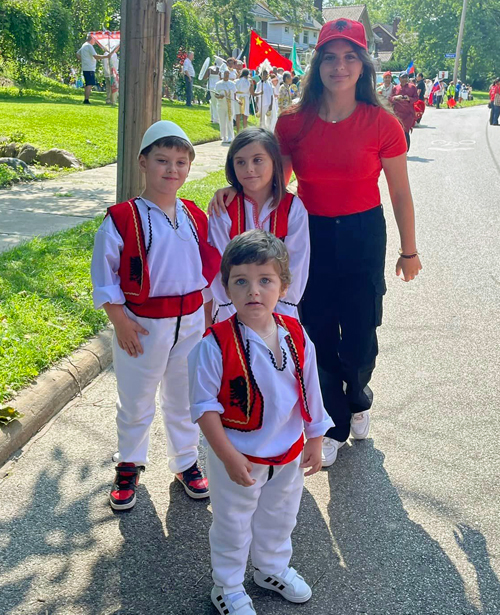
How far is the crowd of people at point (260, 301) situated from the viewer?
2.33 metres

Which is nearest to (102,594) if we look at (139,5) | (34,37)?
(139,5)

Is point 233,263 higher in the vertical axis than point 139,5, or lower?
lower

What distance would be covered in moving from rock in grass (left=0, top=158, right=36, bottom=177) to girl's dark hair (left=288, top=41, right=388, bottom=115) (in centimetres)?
828

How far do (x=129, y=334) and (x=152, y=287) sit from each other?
22cm

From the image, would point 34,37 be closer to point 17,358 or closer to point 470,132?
point 470,132

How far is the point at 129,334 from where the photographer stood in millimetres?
2898

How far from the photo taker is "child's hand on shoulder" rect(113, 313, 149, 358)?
289cm

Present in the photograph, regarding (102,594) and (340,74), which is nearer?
(102,594)

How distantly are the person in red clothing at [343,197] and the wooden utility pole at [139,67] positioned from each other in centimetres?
190

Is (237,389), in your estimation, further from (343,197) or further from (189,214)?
(343,197)

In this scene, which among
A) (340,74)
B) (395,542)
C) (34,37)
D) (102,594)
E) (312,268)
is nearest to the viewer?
(102,594)

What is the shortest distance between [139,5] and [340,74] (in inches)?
88.1

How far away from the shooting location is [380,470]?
11.5 feet

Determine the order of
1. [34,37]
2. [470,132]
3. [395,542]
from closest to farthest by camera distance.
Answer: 1. [395,542]
2. [34,37]
3. [470,132]
